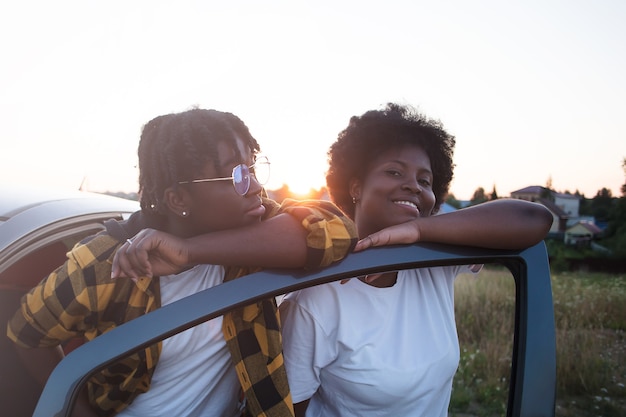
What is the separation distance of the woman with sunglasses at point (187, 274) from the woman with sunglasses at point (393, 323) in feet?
0.35

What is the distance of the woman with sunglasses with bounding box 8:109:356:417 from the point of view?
1124mm

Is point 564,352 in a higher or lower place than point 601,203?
higher

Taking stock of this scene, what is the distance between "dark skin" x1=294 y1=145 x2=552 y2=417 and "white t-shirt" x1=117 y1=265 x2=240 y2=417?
0.29m

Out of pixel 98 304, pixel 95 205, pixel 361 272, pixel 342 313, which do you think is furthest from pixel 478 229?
pixel 95 205

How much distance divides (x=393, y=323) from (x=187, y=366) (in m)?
0.65

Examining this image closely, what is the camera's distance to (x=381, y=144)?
178cm

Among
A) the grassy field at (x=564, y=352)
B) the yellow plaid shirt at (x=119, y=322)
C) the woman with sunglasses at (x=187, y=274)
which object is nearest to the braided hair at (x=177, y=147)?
the woman with sunglasses at (x=187, y=274)

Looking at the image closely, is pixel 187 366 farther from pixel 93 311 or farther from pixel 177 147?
pixel 177 147

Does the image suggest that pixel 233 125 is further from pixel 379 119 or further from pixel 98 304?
A: pixel 98 304

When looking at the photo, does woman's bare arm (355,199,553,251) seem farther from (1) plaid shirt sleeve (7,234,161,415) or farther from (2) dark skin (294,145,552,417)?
(1) plaid shirt sleeve (7,234,161,415)

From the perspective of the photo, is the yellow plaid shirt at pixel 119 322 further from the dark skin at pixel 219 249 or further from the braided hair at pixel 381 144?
the braided hair at pixel 381 144

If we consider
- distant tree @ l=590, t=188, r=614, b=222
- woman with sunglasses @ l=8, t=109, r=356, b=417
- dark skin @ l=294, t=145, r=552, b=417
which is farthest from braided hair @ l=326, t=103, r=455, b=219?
distant tree @ l=590, t=188, r=614, b=222

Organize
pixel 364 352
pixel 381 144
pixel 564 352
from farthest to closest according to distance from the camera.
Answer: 1. pixel 564 352
2. pixel 381 144
3. pixel 364 352

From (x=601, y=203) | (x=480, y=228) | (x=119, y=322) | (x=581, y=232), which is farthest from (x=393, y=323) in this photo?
(x=601, y=203)
